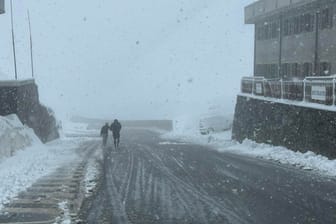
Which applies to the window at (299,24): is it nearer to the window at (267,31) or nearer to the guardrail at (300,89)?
the window at (267,31)

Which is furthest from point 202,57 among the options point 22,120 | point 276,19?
point 22,120

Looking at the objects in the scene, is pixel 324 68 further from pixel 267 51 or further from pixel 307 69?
pixel 267 51

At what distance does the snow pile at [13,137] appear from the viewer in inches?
814

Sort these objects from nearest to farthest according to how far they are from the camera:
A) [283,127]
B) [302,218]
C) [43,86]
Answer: [302,218]
[283,127]
[43,86]

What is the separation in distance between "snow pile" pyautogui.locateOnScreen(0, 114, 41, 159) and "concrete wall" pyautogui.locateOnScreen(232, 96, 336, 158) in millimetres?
11600

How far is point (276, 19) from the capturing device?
3862 centimetres

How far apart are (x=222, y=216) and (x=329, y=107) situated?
10491 millimetres

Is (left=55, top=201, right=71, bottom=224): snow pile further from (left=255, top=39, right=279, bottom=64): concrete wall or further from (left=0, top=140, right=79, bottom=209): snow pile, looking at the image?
(left=255, top=39, right=279, bottom=64): concrete wall

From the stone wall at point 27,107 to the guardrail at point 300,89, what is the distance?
1303 centimetres

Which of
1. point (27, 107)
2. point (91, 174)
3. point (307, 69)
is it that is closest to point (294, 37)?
point (307, 69)

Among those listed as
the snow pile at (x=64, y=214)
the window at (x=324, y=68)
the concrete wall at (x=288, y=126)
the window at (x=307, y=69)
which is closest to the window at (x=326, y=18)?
the window at (x=324, y=68)

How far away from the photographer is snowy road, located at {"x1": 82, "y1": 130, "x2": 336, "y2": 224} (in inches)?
392

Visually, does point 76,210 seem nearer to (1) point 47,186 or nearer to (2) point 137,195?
(2) point 137,195

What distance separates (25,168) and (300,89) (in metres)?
11.9
